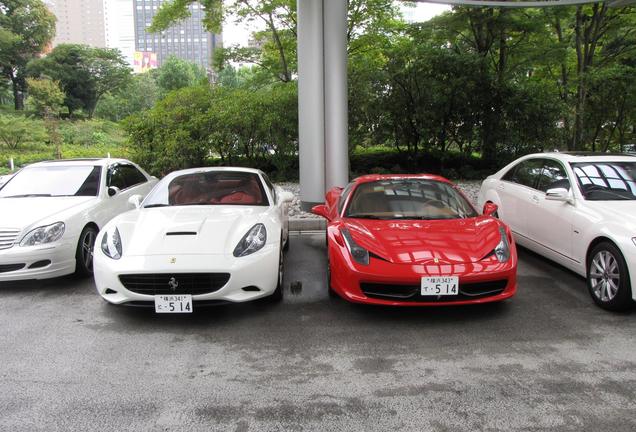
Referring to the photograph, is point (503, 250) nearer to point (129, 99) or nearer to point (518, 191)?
point (518, 191)

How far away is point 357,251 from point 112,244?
212cm

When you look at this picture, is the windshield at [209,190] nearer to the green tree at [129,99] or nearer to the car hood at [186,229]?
the car hood at [186,229]

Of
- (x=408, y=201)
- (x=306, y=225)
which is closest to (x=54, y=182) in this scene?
(x=306, y=225)

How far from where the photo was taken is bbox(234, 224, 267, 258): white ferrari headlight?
4039mm

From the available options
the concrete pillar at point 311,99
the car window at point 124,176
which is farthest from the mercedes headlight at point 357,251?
the concrete pillar at point 311,99

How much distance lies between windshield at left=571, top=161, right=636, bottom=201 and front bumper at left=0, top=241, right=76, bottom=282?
5414mm

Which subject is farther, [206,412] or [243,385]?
[243,385]

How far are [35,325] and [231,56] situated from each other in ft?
48.7

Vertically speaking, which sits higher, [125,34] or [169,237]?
[125,34]

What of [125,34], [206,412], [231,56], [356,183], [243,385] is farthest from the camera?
[125,34]

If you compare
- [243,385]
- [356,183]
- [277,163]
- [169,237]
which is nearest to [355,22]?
[277,163]

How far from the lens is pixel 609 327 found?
12.4ft

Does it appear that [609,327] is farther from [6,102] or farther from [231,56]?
[6,102]

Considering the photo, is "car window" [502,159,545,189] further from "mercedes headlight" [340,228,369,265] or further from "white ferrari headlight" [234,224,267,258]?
"white ferrari headlight" [234,224,267,258]
